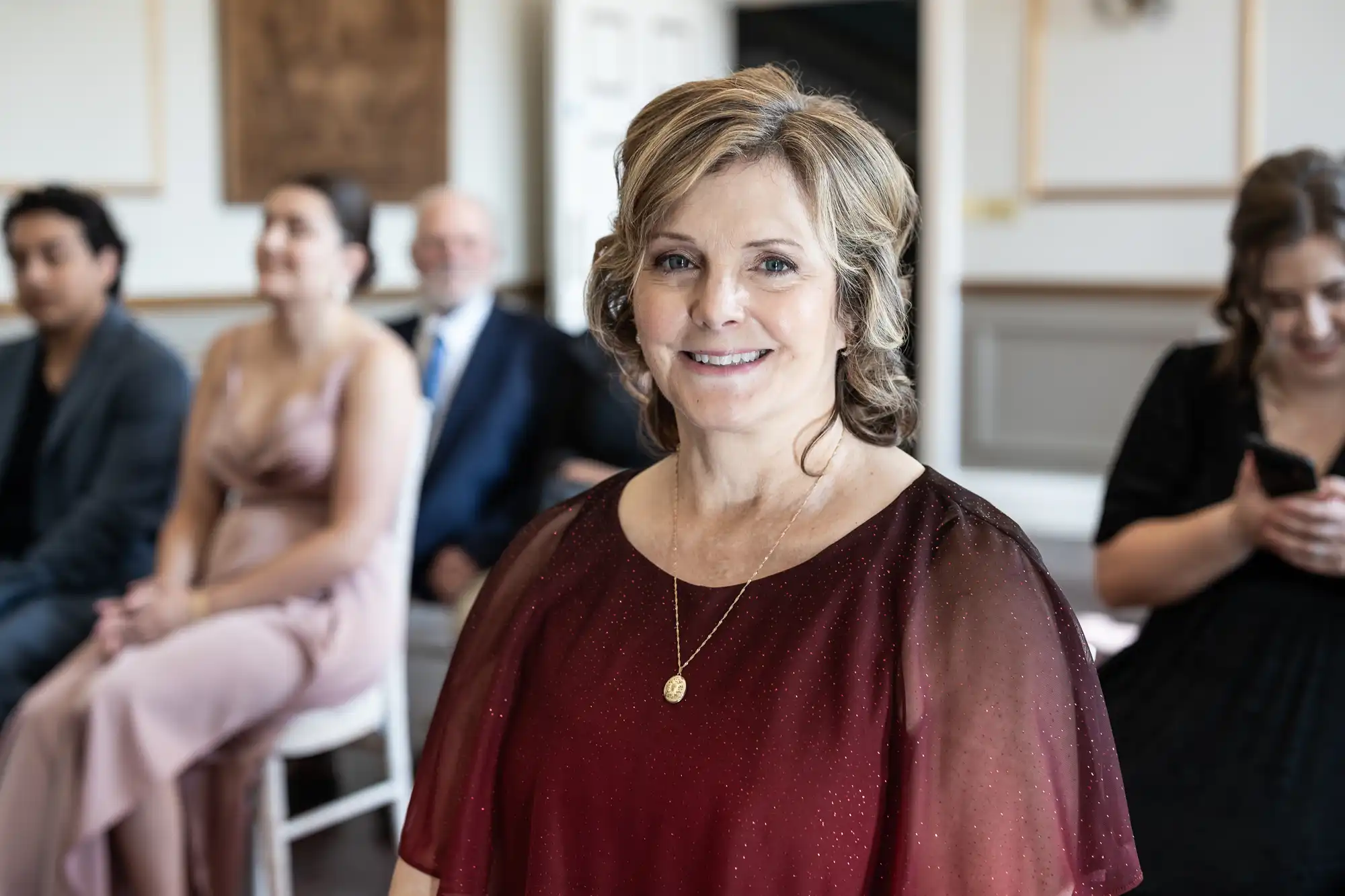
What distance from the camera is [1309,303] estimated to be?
6.47 feet

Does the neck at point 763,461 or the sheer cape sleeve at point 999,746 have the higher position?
the neck at point 763,461

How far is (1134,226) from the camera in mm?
5883

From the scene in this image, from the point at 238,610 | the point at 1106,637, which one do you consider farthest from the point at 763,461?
the point at 238,610

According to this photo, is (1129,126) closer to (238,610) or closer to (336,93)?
Result: (336,93)

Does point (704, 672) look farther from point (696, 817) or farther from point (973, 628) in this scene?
point (973, 628)

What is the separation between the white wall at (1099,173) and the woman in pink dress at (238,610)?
3.41 meters

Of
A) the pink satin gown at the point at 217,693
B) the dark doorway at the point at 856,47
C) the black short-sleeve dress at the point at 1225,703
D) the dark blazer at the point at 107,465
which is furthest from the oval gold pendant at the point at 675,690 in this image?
the dark doorway at the point at 856,47

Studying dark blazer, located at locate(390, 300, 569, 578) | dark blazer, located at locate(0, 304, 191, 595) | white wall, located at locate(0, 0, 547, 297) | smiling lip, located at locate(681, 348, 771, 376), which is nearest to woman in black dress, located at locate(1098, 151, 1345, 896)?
smiling lip, located at locate(681, 348, 771, 376)

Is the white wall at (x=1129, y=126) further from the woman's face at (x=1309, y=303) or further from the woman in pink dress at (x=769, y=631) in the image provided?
the woman in pink dress at (x=769, y=631)

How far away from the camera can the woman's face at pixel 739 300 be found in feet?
4.29

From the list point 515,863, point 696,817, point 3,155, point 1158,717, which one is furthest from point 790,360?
point 3,155

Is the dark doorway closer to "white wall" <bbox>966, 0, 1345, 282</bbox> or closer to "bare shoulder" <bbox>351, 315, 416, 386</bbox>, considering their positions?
"white wall" <bbox>966, 0, 1345, 282</bbox>

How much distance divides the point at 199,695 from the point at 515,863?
1.22m

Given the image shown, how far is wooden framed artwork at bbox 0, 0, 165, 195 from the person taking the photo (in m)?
4.21
